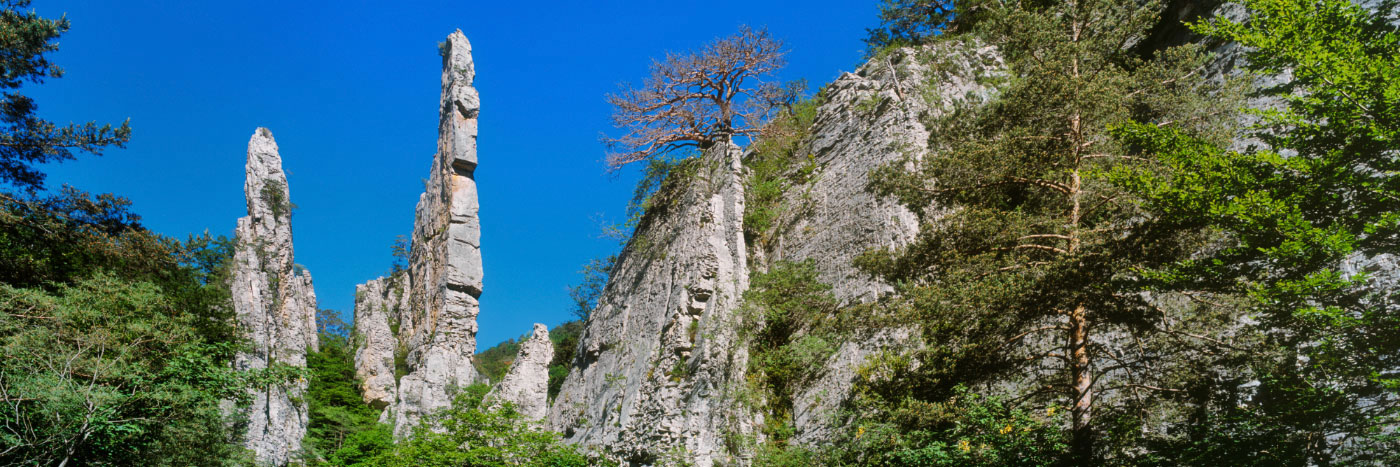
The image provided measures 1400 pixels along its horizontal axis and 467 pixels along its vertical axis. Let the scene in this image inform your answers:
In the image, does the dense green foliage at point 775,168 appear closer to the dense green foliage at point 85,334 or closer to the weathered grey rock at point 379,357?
the dense green foliage at point 85,334

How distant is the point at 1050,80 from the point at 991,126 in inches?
38.6

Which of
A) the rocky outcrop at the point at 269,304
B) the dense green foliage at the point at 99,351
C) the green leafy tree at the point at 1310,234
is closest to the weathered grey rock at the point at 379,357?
the rocky outcrop at the point at 269,304

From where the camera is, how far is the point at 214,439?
14.8m

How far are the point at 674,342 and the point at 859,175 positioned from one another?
5.35 metres

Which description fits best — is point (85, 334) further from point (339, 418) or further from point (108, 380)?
point (339, 418)

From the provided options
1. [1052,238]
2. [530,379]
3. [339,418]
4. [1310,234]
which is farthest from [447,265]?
[1310,234]

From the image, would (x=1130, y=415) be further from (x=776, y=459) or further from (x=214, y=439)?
(x=214, y=439)

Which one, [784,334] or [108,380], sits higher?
[784,334]

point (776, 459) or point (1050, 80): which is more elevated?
point (1050, 80)

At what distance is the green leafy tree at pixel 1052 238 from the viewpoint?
7809 mm

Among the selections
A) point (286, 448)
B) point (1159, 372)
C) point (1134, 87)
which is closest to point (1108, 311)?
point (1159, 372)

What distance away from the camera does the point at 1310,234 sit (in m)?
6.65

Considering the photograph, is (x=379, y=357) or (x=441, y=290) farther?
(x=379, y=357)

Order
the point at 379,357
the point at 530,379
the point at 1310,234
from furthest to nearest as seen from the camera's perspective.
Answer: the point at 379,357 < the point at 530,379 < the point at 1310,234
